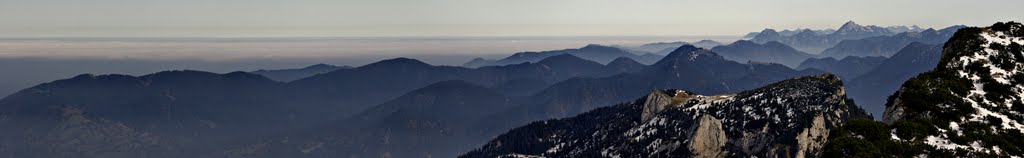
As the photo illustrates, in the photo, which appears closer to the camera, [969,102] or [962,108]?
[962,108]

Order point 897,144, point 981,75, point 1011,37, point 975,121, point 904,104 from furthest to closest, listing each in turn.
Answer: point 1011,37 → point 981,75 → point 904,104 → point 975,121 → point 897,144

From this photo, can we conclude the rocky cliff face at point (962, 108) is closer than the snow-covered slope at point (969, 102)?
Yes

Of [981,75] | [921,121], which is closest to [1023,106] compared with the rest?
[981,75]

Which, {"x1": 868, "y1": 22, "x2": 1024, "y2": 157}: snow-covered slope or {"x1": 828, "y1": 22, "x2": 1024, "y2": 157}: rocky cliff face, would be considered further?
{"x1": 868, "y1": 22, "x2": 1024, "y2": 157}: snow-covered slope

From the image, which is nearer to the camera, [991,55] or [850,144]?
[850,144]

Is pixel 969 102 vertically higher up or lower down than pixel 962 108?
higher up

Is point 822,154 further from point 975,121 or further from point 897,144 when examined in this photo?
point 975,121

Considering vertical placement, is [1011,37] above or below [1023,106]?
above

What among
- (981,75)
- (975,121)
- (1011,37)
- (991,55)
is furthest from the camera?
(1011,37)
